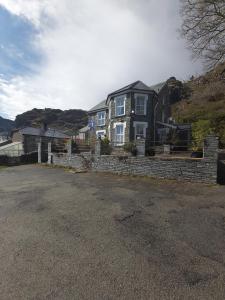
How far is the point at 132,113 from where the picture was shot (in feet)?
80.6

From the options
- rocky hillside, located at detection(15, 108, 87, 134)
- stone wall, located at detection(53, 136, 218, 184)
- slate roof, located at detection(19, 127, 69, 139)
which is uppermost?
rocky hillside, located at detection(15, 108, 87, 134)

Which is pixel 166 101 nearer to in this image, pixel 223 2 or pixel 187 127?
pixel 187 127

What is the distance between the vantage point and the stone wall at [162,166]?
1080 centimetres

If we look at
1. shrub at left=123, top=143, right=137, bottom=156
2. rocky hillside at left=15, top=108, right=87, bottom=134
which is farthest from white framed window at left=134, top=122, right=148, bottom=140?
rocky hillside at left=15, top=108, right=87, bottom=134

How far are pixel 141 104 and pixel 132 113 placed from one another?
1.55 metres

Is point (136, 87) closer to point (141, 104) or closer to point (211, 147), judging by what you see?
point (141, 104)

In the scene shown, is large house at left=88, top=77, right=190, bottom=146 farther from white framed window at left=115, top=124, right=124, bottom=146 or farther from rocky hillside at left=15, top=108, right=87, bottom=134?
rocky hillside at left=15, top=108, right=87, bottom=134

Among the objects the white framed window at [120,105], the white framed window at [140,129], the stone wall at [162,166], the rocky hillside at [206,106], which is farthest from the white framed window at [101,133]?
the stone wall at [162,166]

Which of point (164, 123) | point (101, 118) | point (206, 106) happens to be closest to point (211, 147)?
point (164, 123)

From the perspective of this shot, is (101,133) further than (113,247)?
Yes

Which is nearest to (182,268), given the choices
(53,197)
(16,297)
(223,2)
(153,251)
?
(153,251)

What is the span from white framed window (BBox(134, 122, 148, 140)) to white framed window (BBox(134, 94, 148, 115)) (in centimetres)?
119

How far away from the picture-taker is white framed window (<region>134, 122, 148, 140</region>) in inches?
982

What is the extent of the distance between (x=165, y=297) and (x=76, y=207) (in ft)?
16.0
